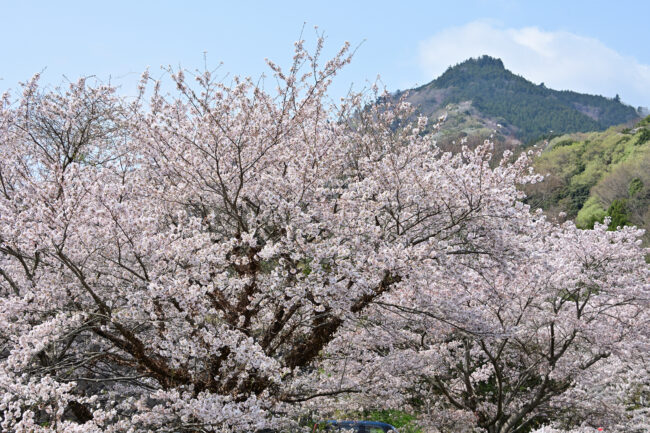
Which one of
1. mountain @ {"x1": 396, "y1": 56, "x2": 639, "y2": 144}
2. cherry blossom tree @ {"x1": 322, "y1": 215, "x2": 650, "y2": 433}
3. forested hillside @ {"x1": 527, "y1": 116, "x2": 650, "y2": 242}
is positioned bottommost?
cherry blossom tree @ {"x1": 322, "y1": 215, "x2": 650, "y2": 433}

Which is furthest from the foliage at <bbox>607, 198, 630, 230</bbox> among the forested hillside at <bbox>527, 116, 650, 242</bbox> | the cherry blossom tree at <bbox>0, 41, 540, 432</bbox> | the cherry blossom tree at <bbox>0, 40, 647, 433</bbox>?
the cherry blossom tree at <bbox>0, 41, 540, 432</bbox>

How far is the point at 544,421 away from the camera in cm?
1398

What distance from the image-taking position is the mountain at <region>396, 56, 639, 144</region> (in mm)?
142375

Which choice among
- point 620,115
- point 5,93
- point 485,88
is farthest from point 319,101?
point 620,115

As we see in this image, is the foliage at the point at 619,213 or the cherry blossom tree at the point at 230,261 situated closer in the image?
the cherry blossom tree at the point at 230,261

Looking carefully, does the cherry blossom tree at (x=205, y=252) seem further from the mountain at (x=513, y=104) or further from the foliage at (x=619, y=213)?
the mountain at (x=513, y=104)

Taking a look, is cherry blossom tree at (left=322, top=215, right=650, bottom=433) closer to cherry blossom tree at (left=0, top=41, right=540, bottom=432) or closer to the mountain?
cherry blossom tree at (left=0, top=41, right=540, bottom=432)

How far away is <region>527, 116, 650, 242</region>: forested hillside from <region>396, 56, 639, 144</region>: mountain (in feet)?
215

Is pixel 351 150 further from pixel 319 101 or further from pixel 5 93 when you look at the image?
pixel 5 93

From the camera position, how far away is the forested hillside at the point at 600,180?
135 feet

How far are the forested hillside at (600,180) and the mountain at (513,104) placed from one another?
65577mm

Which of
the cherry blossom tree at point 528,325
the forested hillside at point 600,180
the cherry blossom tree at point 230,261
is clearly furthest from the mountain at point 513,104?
the cherry blossom tree at point 230,261

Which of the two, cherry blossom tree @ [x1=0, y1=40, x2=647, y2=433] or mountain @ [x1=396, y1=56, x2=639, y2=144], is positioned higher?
mountain @ [x1=396, y1=56, x2=639, y2=144]

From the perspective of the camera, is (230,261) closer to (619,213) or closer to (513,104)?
(619,213)
